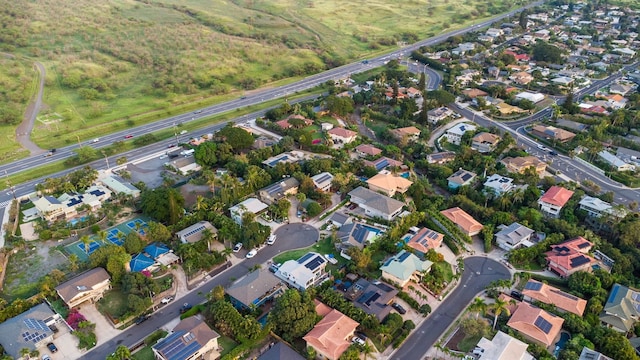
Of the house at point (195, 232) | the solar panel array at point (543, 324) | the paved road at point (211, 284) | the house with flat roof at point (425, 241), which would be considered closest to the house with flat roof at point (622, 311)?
the solar panel array at point (543, 324)

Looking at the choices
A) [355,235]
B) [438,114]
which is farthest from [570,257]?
[438,114]

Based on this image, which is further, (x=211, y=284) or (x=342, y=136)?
(x=342, y=136)

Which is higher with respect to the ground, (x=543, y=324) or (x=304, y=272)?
(x=304, y=272)

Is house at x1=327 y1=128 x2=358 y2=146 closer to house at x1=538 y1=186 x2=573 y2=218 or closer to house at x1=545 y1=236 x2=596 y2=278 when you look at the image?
house at x1=538 y1=186 x2=573 y2=218

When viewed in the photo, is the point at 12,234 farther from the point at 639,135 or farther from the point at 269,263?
the point at 639,135

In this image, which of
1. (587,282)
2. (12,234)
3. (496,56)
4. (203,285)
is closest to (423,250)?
(587,282)

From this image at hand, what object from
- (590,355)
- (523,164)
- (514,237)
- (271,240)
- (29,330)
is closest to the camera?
(590,355)

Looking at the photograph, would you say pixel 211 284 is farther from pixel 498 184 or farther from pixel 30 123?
pixel 30 123

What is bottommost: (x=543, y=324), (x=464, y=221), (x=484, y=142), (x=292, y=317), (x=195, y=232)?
(x=484, y=142)
